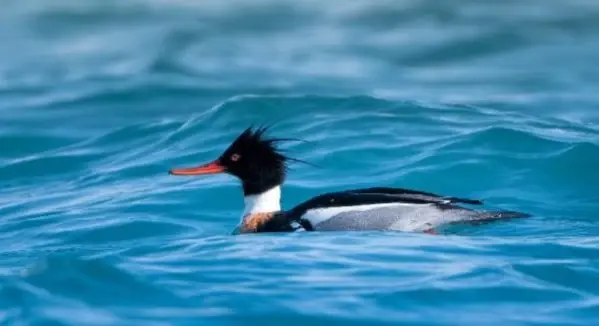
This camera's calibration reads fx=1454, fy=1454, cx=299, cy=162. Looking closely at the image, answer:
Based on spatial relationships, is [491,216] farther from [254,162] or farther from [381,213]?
[254,162]

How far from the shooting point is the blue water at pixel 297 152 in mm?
8219

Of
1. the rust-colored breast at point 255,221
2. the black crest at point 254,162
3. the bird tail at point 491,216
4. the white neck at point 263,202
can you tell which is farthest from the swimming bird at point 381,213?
the black crest at point 254,162

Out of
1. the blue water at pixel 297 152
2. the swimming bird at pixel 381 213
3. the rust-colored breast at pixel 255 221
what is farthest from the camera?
the rust-colored breast at pixel 255 221

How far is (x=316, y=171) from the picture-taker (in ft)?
43.7

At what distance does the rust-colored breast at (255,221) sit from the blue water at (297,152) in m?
0.28

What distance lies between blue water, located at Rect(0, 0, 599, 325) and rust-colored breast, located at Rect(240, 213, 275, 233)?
277mm

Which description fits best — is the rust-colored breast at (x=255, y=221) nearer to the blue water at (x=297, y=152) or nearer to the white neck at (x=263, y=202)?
the white neck at (x=263, y=202)

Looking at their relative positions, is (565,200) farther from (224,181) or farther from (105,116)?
(105,116)

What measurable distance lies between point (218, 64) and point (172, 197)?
8.71 metres

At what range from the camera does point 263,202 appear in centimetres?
1085

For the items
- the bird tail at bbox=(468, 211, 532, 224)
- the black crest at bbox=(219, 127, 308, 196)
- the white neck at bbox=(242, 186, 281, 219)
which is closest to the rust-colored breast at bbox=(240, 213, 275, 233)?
the white neck at bbox=(242, 186, 281, 219)

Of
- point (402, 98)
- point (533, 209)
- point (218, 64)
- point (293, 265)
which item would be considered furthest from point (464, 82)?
point (293, 265)

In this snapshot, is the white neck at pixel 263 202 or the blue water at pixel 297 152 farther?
the white neck at pixel 263 202

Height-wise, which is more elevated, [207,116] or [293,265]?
[207,116]
